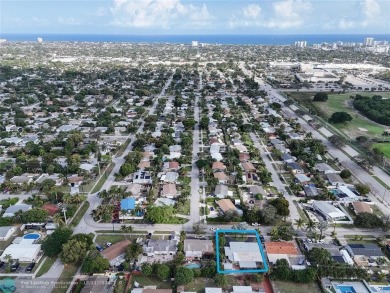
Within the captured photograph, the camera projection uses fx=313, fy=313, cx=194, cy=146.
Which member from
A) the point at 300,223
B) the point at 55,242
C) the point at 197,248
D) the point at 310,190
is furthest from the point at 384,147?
the point at 55,242

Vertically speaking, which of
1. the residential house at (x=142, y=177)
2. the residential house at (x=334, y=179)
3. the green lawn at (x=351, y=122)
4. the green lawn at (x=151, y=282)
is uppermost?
the green lawn at (x=351, y=122)

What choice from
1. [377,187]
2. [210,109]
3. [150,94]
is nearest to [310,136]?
[377,187]

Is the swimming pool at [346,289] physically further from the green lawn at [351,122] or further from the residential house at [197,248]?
the green lawn at [351,122]

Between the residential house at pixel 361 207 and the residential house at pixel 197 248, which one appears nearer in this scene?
the residential house at pixel 197 248

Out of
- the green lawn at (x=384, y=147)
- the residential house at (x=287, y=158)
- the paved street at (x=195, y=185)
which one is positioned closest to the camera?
the paved street at (x=195, y=185)

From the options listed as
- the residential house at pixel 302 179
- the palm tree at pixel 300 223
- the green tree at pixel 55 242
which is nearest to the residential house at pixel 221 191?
the palm tree at pixel 300 223

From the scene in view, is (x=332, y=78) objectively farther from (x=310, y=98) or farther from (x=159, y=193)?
(x=159, y=193)

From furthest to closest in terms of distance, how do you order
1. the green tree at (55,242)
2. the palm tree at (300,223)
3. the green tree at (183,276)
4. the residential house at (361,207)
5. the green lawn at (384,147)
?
1. the green lawn at (384,147)
2. the residential house at (361,207)
3. the palm tree at (300,223)
4. the green tree at (55,242)
5. the green tree at (183,276)

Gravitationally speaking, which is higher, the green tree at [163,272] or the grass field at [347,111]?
the grass field at [347,111]
